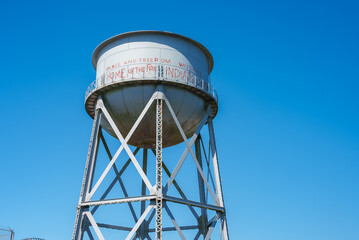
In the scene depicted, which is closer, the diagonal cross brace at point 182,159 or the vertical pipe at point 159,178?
the vertical pipe at point 159,178

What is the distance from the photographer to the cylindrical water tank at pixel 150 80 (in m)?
17.5

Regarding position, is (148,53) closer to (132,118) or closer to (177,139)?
(132,118)

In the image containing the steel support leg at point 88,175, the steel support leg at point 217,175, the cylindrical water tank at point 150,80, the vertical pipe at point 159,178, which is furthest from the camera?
the cylindrical water tank at point 150,80

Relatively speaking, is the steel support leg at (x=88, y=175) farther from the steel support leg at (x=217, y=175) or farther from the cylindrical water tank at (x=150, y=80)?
the steel support leg at (x=217, y=175)

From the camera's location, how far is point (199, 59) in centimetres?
1919

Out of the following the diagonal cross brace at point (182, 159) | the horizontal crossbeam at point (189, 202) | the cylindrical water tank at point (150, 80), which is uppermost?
the cylindrical water tank at point (150, 80)

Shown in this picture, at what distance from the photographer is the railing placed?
17.3m

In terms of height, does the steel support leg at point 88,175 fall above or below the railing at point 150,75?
below

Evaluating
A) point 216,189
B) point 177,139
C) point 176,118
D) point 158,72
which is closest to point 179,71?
point 158,72

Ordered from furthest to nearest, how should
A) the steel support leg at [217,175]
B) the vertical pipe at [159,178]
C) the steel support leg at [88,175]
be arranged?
the steel support leg at [217,175] → the steel support leg at [88,175] → the vertical pipe at [159,178]

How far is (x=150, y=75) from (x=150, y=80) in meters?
0.24

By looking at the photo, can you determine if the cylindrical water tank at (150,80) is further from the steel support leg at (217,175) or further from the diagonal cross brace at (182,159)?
the steel support leg at (217,175)

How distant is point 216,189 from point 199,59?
19.2ft

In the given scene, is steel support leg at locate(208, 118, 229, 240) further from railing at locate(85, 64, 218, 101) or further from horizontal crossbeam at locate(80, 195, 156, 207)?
horizontal crossbeam at locate(80, 195, 156, 207)
